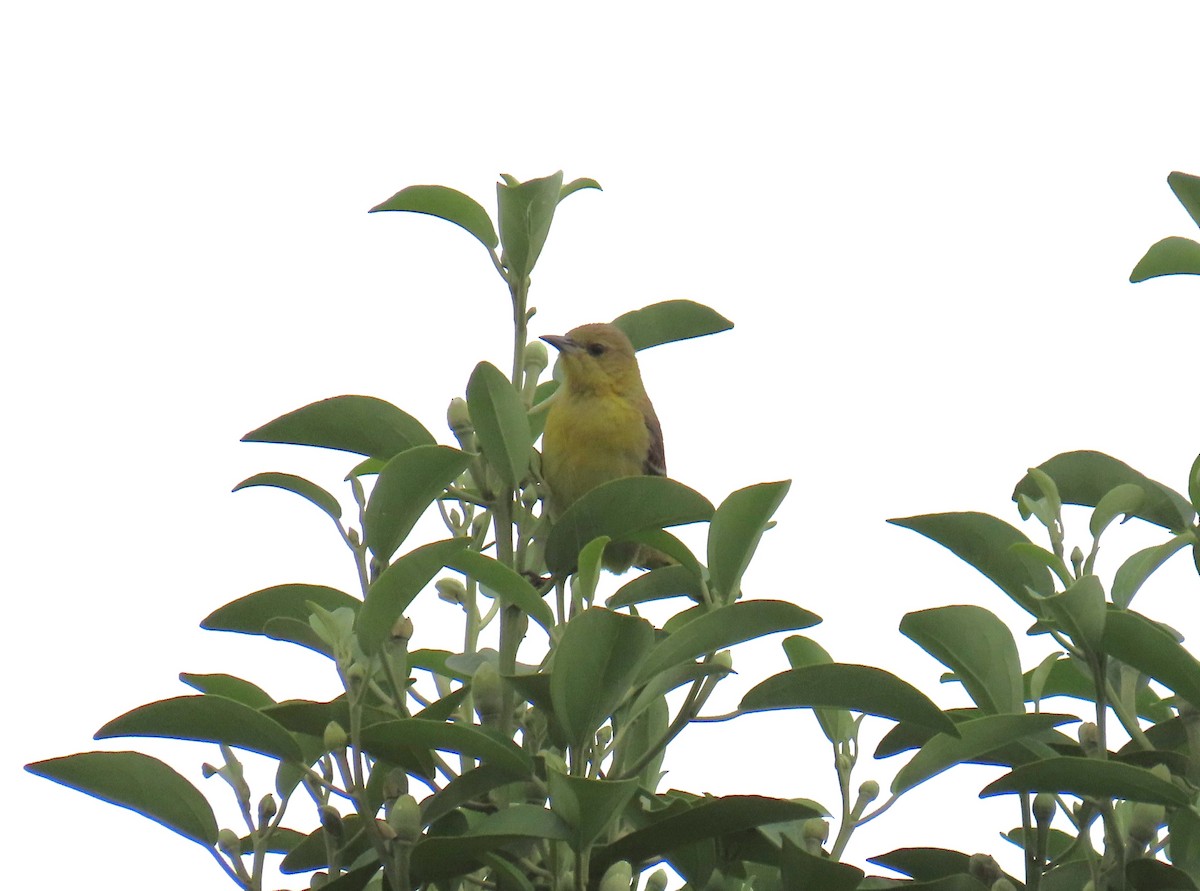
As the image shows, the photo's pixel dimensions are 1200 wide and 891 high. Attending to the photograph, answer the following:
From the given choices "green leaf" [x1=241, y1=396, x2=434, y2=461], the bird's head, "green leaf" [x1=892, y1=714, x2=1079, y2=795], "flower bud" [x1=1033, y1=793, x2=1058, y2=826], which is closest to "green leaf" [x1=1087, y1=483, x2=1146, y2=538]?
"green leaf" [x1=892, y1=714, x2=1079, y2=795]

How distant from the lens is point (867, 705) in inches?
90.3

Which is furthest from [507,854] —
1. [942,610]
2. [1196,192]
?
[1196,192]

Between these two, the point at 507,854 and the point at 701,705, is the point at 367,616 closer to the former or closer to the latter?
the point at 507,854

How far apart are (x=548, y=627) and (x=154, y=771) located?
0.69 metres

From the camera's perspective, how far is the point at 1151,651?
2287mm

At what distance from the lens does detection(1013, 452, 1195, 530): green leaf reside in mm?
2621

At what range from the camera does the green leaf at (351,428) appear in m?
2.53

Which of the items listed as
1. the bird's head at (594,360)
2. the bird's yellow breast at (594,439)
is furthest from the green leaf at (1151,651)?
the bird's head at (594,360)

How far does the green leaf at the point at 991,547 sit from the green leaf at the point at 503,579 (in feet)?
2.03

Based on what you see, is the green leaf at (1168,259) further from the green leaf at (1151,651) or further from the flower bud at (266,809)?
the flower bud at (266,809)

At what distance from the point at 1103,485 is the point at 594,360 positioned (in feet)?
7.29

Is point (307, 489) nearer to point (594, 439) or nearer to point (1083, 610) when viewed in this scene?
point (1083, 610)

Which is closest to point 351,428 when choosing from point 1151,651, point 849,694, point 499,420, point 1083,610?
point 499,420

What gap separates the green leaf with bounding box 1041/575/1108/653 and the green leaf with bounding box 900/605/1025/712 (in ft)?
0.44
